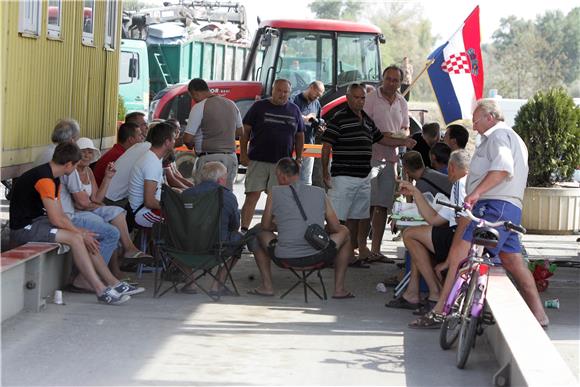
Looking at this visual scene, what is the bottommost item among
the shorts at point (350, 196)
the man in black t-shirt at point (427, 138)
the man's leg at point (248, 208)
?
the man's leg at point (248, 208)

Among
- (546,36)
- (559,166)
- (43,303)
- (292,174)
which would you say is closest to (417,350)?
(292,174)

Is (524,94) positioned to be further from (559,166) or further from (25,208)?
(25,208)

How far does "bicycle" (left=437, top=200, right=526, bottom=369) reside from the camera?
7.12 metres

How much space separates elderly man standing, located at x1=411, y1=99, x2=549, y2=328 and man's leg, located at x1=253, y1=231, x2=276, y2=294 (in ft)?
5.66

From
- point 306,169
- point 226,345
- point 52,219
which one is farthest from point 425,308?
point 306,169

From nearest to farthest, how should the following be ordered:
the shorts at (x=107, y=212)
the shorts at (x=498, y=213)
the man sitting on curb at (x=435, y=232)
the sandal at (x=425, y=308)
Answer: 1. the shorts at (x=498, y=213)
2. the man sitting on curb at (x=435, y=232)
3. the sandal at (x=425, y=308)
4. the shorts at (x=107, y=212)

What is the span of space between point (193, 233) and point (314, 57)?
956cm

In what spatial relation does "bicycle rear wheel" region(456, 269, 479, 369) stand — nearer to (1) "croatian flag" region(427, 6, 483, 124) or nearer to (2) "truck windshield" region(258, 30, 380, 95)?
(1) "croatian flag" region(427, 6, 483, 124)

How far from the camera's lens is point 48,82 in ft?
35.7

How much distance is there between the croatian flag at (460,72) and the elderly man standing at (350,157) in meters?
6.12

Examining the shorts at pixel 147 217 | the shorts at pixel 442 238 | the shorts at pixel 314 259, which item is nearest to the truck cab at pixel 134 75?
the shorts at pixel 147 217

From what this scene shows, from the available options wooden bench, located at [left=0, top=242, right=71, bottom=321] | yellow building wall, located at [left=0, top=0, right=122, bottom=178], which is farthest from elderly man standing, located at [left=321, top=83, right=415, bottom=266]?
wooden bench, located at [left=0, top=242, right=71, bottom=321]

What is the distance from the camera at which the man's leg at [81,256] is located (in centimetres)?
879

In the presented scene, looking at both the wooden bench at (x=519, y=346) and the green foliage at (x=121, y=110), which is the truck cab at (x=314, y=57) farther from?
the wooden bench at (x=519, y=346)
